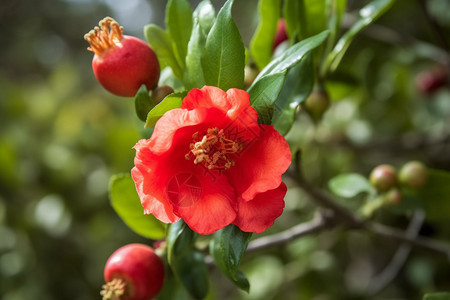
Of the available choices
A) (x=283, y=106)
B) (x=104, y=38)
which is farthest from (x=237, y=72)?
(x=104, y=38)

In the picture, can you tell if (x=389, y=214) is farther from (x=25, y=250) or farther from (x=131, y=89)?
(x=25, y=250)

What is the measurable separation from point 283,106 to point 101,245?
2.03 meters

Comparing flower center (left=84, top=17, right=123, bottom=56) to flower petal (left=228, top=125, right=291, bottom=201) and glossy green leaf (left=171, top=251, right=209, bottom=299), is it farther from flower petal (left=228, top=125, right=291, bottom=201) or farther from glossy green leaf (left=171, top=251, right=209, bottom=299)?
glossy green leaf (left=171, top=251, right=209, bottom=299)

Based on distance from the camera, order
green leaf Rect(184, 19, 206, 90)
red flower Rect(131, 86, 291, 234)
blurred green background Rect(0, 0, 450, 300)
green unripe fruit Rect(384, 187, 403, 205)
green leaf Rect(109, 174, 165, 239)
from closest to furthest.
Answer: red flower Rect(131, 86, 291, 234), green leaf Rect(184, 19, 206, 90), green leaf Rect(109, 174, 165, 239), green unripe fruit Rect(384, 187, 403, 205), blurred green background Rect(0, 0, 450, 300)

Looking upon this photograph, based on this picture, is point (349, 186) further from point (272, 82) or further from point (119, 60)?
point (119, 60)

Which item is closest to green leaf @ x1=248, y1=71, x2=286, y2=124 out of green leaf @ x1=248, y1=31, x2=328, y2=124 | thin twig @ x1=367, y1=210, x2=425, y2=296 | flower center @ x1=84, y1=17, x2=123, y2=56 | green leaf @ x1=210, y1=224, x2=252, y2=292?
green leaf @ x1=248, y1=31, x2=328, y2=124

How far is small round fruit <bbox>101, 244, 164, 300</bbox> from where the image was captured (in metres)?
1.02

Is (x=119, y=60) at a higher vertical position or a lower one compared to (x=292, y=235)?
higher

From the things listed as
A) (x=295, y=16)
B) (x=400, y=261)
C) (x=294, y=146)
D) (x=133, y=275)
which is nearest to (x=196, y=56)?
(x=295, y=16)

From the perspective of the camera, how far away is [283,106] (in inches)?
41.3

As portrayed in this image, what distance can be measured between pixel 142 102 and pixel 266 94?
0.26 meters

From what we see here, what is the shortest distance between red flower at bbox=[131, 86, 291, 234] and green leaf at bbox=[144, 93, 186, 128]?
4cm

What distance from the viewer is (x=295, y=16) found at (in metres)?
1.17

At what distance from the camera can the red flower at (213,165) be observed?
2.63ft
